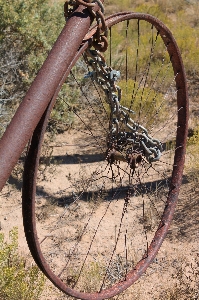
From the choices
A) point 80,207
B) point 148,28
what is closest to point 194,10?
point 148,28

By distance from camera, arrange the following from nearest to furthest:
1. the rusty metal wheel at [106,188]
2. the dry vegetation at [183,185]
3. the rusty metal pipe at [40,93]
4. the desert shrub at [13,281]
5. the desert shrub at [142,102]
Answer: the rusty metal pipe at [40,93]
the rusty metal wheel at [106,188]
the desert shrub at [13,281]
the dry vegetation at [183,185]
the desert shrub at [142,102]

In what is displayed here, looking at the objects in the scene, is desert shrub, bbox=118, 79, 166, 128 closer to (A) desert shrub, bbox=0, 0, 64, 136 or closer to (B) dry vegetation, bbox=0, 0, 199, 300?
(B) dry vegetation, bbox=0, 0, 199, 300

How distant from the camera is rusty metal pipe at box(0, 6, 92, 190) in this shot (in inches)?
52.1

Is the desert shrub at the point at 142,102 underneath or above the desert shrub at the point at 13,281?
above

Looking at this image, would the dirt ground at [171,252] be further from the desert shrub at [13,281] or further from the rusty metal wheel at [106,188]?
the desert shrub at [13,281]

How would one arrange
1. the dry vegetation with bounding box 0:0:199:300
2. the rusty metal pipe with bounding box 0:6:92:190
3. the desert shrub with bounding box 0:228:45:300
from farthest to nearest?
1. the dry vegetation with bounding box 0:0:199:300
2. the desert shrub with bounding box 0:228:45:300
3. the rusty metal pipe with bounding box 0:6:92:190

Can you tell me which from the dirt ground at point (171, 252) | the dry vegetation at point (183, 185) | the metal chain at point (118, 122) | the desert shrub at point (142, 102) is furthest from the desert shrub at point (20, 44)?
the metal chain at point (118, 122)

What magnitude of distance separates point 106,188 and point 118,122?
2441 millimetres

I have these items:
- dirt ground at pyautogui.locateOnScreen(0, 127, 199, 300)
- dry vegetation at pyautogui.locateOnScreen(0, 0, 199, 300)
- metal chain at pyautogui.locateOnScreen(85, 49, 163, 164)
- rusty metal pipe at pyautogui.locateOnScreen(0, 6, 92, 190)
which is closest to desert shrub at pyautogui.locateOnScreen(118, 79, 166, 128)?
dry vegetation at pyautogui.locateOnScreen(0, 0, 199, 300)

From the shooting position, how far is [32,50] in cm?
548

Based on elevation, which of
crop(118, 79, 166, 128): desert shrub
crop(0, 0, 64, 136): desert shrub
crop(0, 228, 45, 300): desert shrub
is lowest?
crop(0, 228, 45, 300): desert shrub

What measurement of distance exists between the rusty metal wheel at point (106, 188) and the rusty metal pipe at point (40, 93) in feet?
0.43

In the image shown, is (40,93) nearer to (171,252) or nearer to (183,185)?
(171,252)

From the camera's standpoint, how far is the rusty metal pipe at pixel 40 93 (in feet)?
4.34
